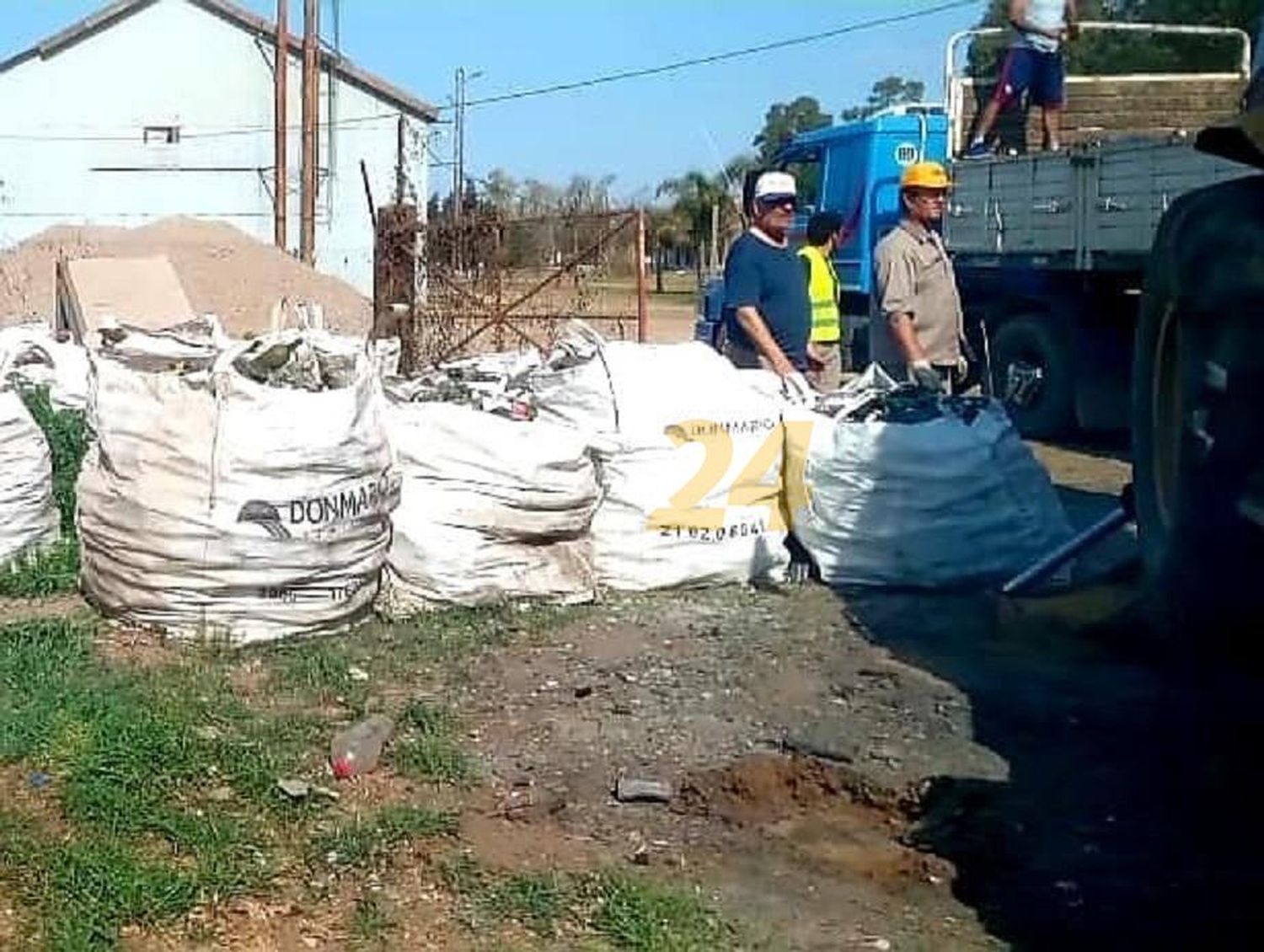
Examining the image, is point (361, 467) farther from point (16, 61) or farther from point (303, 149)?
point (16, 61)

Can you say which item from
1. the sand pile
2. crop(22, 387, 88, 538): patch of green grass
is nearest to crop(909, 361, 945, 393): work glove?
crop(22, 387, 88, 538): patch of green grass

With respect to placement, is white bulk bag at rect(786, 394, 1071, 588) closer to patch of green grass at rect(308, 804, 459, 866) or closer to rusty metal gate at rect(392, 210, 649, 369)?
patch of green grass at rect(308, 804, 459, 866)

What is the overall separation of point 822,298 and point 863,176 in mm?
6157

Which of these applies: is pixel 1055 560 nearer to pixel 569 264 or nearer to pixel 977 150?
pixel 977 150

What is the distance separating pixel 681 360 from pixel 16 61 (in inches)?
1262

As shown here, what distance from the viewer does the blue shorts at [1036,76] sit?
12023 millimetres

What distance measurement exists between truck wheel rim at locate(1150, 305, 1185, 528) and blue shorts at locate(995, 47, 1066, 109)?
7552 mm

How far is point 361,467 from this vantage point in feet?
19.4

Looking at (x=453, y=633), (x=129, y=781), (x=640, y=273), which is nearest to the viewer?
(x=129, y=781)

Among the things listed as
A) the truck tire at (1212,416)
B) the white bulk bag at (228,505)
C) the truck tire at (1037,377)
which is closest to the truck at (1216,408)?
the truck tire at (1212,416)

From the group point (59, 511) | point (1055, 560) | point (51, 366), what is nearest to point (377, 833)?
point (1055, 560)

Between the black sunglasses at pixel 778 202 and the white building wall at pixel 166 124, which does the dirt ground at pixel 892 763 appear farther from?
the white building wall at pixel 166 124

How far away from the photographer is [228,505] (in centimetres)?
569

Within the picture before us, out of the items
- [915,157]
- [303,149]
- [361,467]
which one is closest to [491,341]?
[915,157]
